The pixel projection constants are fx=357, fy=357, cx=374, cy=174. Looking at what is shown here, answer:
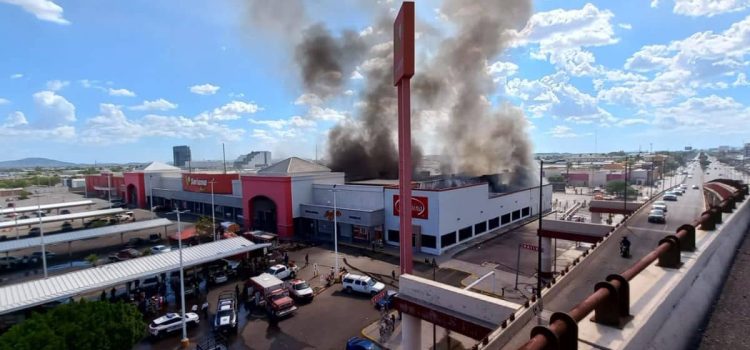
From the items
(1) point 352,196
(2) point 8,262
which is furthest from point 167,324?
(2) point 8,262

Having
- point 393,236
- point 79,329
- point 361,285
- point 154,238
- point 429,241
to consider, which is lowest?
point 154,238

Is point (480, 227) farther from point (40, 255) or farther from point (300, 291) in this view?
point (40, 255)

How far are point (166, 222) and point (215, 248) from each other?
57.6 feet

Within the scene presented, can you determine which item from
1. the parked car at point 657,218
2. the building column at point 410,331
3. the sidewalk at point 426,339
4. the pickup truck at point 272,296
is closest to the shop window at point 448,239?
the sidewalk at point 426,339

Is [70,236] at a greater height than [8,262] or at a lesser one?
greater

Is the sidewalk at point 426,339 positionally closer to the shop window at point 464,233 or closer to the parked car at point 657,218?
the shop window at point 464,233

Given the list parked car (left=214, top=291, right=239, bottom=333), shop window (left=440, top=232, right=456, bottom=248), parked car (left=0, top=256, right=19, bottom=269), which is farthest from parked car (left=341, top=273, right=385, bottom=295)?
parked car (left=0, top=256, right=19, bottom=269)

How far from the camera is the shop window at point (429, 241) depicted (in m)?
31.3

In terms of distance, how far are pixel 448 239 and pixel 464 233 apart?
2992 millimetres

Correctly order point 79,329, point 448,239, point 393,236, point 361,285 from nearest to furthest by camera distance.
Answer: point 79,329, point 361,285, point 448,239, point 393,236

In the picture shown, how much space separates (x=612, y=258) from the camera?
15602mm

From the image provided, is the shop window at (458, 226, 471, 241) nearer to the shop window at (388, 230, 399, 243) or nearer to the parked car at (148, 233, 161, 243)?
the shop window at (388, 230, 399, 243)

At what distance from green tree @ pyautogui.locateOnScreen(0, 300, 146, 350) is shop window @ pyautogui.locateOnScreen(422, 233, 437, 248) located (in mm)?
22220

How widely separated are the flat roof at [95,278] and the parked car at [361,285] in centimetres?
903
